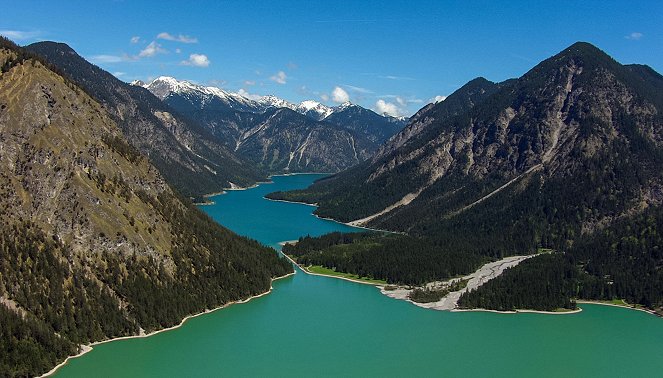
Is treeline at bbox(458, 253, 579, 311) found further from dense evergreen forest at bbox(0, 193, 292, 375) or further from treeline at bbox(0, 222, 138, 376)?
treeline at bbox(0, 222, 138, 376)

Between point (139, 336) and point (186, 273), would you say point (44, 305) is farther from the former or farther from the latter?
point (186, 273)

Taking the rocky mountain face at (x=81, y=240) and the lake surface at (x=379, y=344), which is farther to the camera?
the rocky mountain face at (x=81, y=240)

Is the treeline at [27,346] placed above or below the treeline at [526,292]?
below

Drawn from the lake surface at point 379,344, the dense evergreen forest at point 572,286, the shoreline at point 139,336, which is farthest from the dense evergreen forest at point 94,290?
the dense evergreen forest at point 572,286

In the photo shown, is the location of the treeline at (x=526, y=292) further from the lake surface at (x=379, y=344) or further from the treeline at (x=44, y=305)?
the treeline at (x=44, y=305)

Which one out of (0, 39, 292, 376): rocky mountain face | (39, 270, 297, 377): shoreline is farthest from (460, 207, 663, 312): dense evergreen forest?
(0, 39, 292, 376): rocky mountain face

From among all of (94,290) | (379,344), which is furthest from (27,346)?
(379,344)
